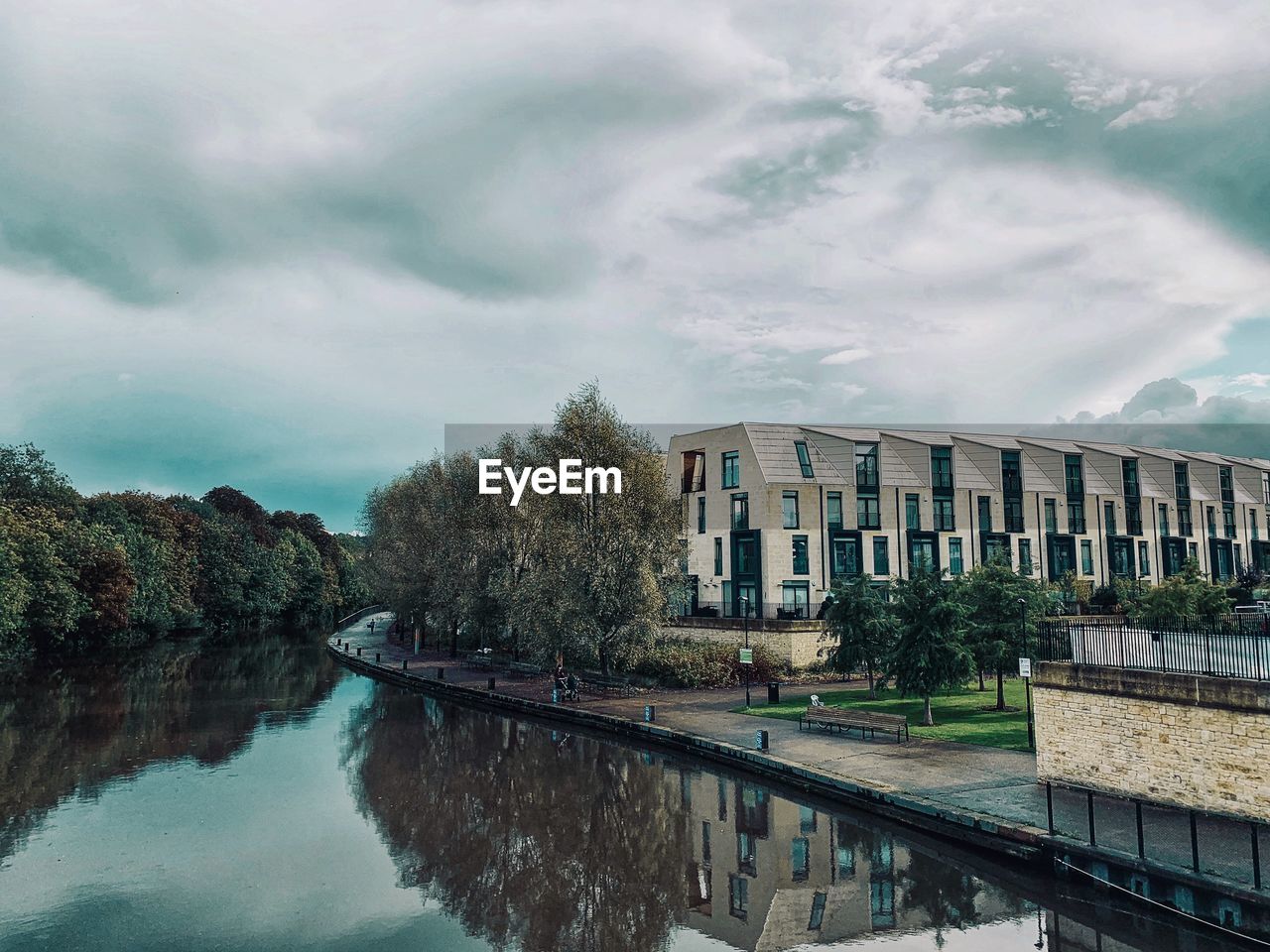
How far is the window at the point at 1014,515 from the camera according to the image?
49.8 m

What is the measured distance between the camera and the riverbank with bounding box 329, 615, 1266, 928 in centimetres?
1516

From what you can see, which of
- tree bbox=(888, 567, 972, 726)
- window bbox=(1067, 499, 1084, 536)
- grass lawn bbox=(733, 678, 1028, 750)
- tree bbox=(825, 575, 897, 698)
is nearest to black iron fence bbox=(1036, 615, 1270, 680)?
grass lawn bbox=(733, 678, 1028, 750)

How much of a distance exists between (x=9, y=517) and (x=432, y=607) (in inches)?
961

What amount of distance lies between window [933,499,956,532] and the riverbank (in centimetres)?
1873

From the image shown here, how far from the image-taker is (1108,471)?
55281 millimetres

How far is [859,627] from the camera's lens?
101ft

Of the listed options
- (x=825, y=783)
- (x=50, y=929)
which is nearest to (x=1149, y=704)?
(x=825, y=783)

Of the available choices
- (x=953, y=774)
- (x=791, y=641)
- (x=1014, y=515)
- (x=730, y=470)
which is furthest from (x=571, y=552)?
(x=1014, y=515)

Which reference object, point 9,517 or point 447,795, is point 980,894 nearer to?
point 447,795

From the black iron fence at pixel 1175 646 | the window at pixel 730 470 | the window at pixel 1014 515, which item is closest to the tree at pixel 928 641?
the black iron fence at pixel 1175 646

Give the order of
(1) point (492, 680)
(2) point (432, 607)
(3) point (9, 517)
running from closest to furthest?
1. (1) point (492, 680)
2. (3) point (9, 517)
3. (2) point (432, 607)

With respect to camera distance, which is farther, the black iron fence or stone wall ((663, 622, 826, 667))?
stone wall ((663, 622, 826, 667))

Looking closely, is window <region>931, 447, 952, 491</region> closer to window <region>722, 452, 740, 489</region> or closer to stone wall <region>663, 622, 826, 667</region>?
window <region>722, 452, 740, 489</region>

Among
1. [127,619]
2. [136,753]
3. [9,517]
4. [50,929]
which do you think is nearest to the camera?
[50,929]
